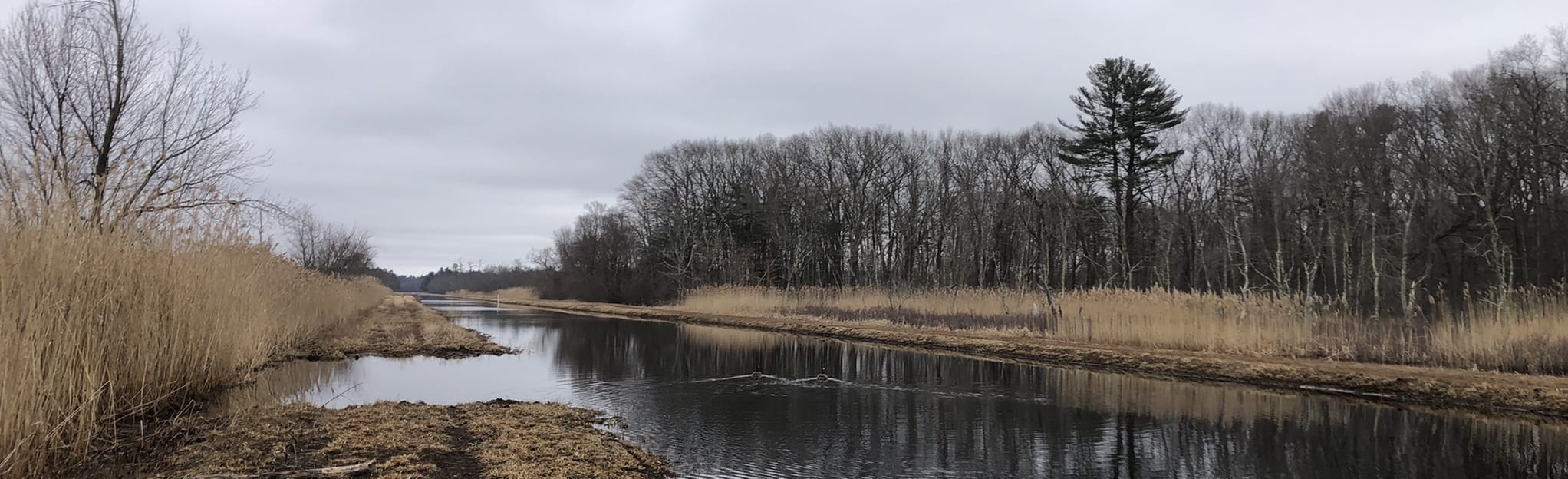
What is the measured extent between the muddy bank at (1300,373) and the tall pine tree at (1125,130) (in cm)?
1828

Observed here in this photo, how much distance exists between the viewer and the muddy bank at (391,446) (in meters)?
5.66

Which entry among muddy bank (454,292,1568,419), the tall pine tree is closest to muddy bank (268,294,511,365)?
muddy bank (454,292,1568,419)

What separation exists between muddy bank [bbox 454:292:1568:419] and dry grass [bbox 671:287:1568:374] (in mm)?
645

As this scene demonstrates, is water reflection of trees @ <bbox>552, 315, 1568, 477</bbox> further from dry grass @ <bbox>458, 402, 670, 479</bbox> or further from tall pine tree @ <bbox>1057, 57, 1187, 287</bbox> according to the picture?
tall pine tree @ <bbox>1057, 57, 1187, 287</bbox>

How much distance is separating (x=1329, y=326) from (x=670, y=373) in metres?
12.4

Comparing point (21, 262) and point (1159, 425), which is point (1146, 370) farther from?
point (21, 262)

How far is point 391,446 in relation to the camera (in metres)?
6.48

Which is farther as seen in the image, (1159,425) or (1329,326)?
(1329,326)

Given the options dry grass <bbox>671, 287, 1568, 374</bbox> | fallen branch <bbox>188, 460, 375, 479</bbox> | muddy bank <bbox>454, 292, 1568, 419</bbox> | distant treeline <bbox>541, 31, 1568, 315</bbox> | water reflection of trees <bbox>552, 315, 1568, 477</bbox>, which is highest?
distant treeline <bbox>541, 31, 1568, 315</bbox>

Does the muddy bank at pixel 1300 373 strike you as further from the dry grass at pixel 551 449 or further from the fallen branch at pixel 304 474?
the fallen branch at pixel 304 474

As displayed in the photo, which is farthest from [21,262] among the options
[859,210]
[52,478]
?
[859,210]

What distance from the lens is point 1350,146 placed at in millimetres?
30797

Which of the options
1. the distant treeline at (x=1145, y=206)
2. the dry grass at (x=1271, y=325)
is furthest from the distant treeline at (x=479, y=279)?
the dry grass at (x=1271, y=325)

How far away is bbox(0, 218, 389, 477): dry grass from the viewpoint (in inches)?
179
